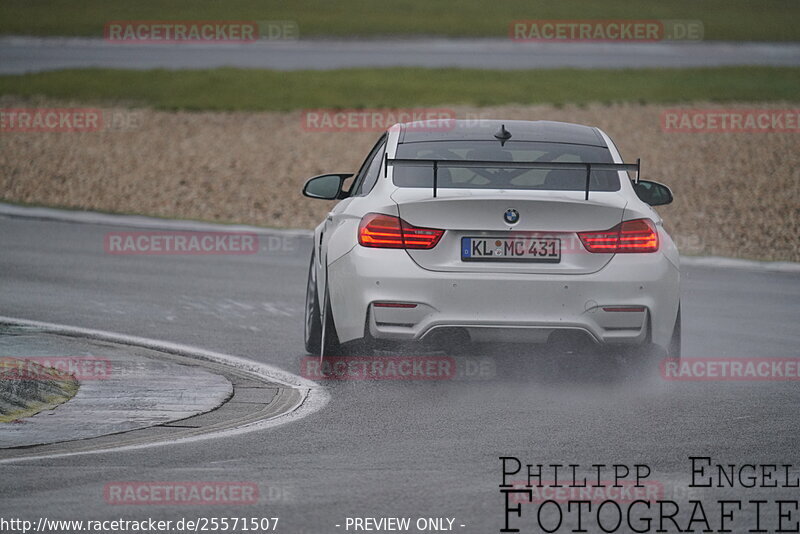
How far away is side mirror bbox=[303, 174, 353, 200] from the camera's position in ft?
34.4

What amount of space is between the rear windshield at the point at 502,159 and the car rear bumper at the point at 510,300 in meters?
0.67

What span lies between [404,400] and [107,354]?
244 centimetres

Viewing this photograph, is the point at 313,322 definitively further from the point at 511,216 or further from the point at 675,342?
the point at 675,342

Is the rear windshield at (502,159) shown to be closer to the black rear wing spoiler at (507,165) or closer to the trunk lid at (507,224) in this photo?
the black rear wing spoiler at (507,165)

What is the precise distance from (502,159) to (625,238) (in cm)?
127

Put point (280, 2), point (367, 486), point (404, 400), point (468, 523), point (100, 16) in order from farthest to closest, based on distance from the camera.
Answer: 1. point (280, 2)
2. point (100, 16)
3. point (404, 400)
4. point (367, 486)
5. point (468, 523)

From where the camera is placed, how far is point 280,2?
166ft

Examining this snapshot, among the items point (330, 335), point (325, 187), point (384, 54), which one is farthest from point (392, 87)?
point (330, 335)

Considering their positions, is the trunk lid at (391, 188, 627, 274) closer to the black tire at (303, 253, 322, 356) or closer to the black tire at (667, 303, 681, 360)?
the black tire at (667, 303, 681, 360)

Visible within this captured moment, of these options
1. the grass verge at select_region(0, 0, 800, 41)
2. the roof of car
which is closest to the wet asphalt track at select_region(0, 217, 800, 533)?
the roof of car

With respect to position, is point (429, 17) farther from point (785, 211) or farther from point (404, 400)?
point (404, 400)

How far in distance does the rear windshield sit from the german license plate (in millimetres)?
567

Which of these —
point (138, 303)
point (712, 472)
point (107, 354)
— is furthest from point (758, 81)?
point (712, 472)

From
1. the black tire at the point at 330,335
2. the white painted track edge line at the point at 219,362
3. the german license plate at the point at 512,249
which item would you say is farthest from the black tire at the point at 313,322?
the german license plate at the point at 512,249
